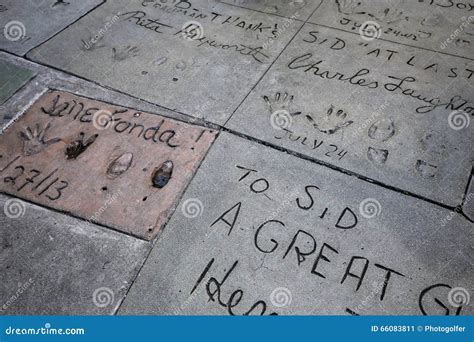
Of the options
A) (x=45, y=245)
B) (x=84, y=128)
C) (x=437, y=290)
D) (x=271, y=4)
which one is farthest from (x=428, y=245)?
(x=271, y=4)

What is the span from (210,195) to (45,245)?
993mm

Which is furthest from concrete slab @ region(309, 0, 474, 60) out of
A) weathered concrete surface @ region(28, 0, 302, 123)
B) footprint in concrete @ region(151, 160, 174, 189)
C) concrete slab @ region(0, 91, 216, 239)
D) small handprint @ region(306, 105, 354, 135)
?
footprint in concrete @ region(151, 160, 174, 189)

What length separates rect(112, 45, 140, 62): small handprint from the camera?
11.3ft

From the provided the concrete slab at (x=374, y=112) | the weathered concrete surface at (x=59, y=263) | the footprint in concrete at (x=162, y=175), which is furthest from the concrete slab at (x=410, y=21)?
the weathered concrete surface at (x=59, y=263)

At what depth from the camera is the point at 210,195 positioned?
8.07 ft

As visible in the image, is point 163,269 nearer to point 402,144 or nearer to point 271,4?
point 402,144

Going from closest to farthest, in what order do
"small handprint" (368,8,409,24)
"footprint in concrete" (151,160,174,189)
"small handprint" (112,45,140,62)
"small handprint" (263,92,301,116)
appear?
"footprint in concrete" (151,160,174,189) → "small handprint" (263,92,301,116) → "small handprint" (112,45,140,62) → "small handprint" (368,8,409,24)

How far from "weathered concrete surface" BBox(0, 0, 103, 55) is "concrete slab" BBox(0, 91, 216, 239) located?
0.91 meters

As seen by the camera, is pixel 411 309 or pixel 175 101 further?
pixel 175 101

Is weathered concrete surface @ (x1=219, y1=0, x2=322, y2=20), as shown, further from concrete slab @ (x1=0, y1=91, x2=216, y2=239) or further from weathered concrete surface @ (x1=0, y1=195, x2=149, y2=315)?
weathered concrete surface @ (x1=0, y1=195, x2=149, y2=315)

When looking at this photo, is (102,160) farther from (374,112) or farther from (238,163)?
(374,112)

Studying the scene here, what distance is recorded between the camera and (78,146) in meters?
2.74

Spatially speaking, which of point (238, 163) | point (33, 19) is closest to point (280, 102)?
point (238, 163)

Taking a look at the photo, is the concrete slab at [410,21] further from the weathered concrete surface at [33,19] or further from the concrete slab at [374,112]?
the weathered concrete surface at [33,19]
